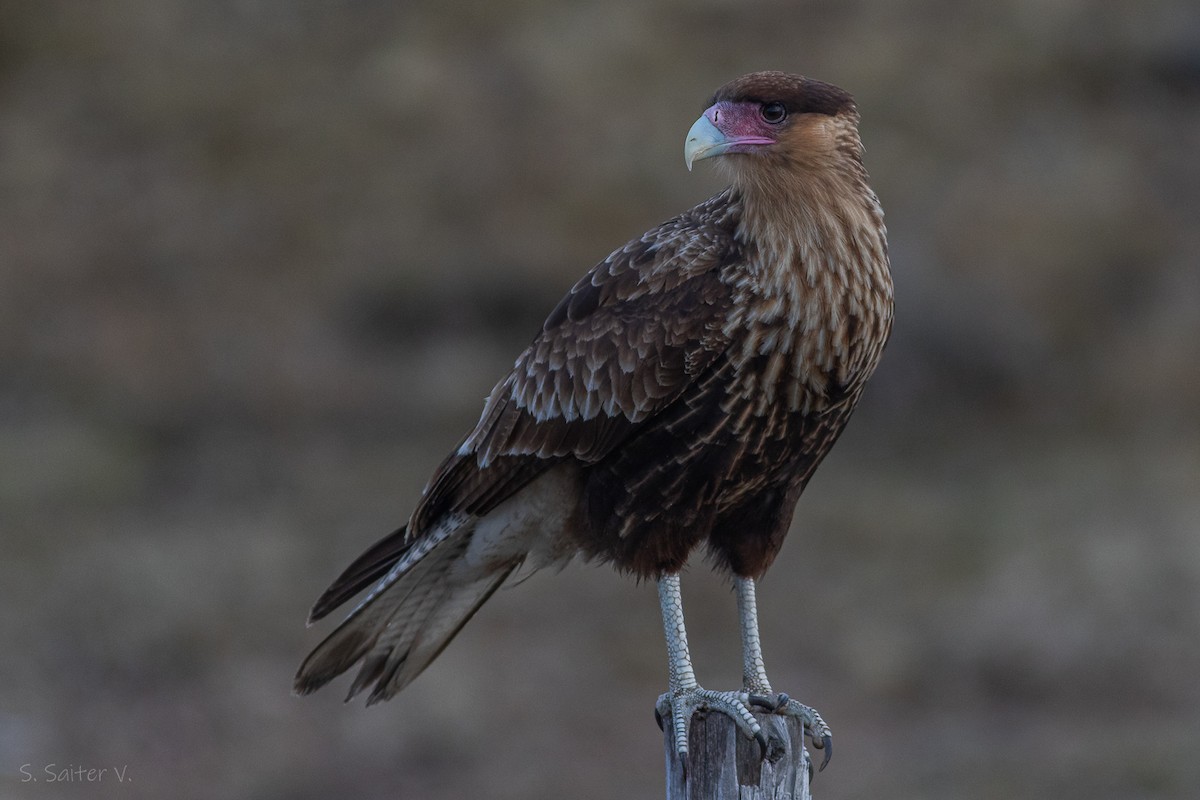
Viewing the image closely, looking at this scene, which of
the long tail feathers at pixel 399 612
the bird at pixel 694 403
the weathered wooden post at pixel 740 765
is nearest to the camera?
the weathered wooden post at pixel 740 765

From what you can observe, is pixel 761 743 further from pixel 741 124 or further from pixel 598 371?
pixel 741 124

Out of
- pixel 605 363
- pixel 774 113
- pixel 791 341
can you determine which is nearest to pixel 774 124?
pixel 774 113

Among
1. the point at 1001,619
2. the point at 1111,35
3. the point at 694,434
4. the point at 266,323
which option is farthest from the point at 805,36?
the point at 694,434

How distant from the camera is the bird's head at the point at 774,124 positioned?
3889 millimetres

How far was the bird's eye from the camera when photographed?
3.93 meters

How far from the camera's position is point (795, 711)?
12.6ft

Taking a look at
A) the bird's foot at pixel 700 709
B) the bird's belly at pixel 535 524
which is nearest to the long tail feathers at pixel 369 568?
the bird's belly at pixel 535 524

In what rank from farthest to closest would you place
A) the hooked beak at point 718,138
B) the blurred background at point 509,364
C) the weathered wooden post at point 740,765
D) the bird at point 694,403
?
the blurred background at point 509,364
the hooked beak at point 718,138
the bird at point 694,403
the weathered wooden post at point 740,765

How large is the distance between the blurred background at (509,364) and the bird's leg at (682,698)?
1538 millimetres

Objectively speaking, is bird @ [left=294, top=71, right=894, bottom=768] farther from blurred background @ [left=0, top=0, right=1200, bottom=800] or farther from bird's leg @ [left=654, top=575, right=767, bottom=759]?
blurred background @ [left=0, top=0, right=1200, bottom=800]

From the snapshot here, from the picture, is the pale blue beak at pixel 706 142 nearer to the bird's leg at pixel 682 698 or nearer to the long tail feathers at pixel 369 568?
the bird's leg at pixel 682 698

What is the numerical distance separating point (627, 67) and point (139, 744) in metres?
8.60

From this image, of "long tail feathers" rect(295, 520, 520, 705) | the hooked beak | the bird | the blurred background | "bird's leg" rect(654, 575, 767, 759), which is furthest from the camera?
the blurred background

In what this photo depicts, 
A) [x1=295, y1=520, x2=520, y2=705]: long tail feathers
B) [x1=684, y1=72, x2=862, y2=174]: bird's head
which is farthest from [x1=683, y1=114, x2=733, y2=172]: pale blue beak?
[x1=295, y1=520, x2=520, y2=705]: long tail feathers
